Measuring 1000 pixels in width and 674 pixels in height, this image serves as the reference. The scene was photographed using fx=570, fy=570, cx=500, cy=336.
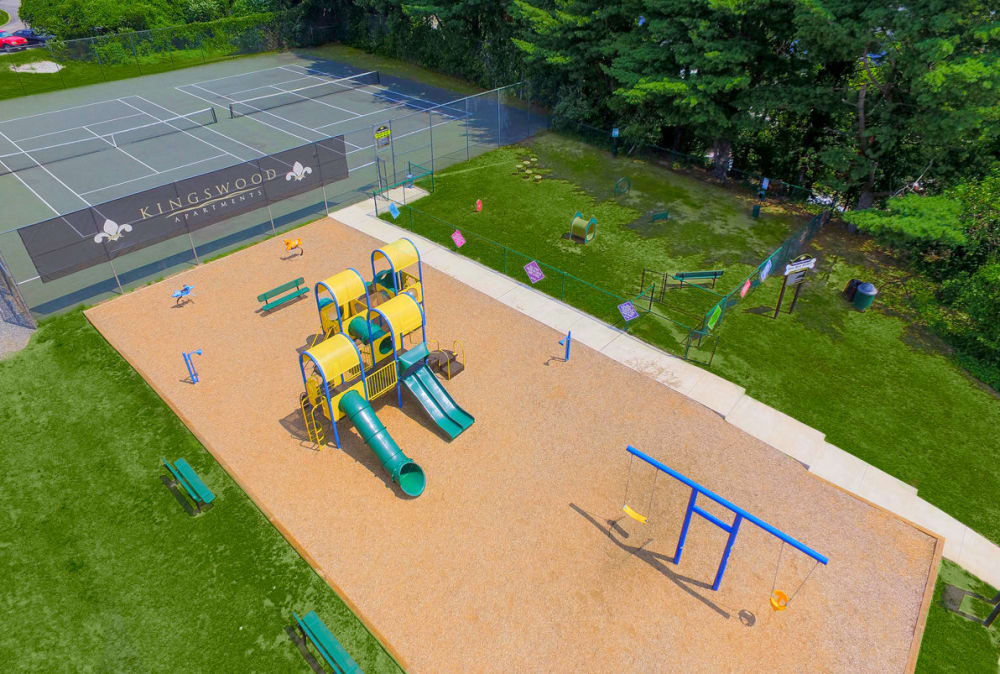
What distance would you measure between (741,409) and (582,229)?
9.94 m

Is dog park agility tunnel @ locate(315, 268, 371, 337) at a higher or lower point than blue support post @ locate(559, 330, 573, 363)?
higher

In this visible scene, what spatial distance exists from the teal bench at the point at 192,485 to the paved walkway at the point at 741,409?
10.7 m

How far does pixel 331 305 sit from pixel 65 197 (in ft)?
59.2

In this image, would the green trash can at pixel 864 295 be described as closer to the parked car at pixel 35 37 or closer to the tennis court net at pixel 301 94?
the tennis court net at pixel 301 94

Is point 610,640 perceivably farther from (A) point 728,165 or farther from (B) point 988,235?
(A) point 728,165

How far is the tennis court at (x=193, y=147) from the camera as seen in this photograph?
2017cm

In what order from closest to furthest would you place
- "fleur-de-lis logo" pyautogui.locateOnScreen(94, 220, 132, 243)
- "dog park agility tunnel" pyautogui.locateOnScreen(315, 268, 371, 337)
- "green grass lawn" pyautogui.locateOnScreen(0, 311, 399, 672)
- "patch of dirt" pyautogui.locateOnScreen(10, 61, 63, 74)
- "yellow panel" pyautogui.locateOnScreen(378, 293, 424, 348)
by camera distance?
"green grass lawn" pyautogui.locateOnScreen(0, 311, 399, 672)
"yellow panel" pyautogui.locateOnScreen(378, 293, 424, 348)
"dog park agility tunnel" pyautogui.locateOnScreen(315, 268, 371, 337)
"fleur-de-lis logo" pyautogui.locateOnScreen(94, 220, 132, 243)
"patch of dirt" pyautogui.locateOnScreen(10, 61, 63, 74)

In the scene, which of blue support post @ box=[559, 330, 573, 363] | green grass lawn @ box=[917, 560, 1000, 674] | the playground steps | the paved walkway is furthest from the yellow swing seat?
the playground steps

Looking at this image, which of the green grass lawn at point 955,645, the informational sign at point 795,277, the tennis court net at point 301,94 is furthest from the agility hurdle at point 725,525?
the tennis court net at point 301,94

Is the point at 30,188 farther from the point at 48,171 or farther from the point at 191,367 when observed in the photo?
the point at 191,367

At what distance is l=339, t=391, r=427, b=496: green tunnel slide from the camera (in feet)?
42.8

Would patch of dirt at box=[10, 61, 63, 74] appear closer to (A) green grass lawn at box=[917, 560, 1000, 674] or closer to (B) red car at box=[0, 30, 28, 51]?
(B) red car at box=[0, 30, 28, 51]

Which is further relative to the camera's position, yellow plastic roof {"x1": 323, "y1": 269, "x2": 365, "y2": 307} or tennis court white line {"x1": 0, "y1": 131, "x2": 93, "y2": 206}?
tennis court white line {"x1": 0, "y1": 131, "x2": 93, "y2": 206}

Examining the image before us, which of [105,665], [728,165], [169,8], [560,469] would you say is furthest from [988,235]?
[169,8]
